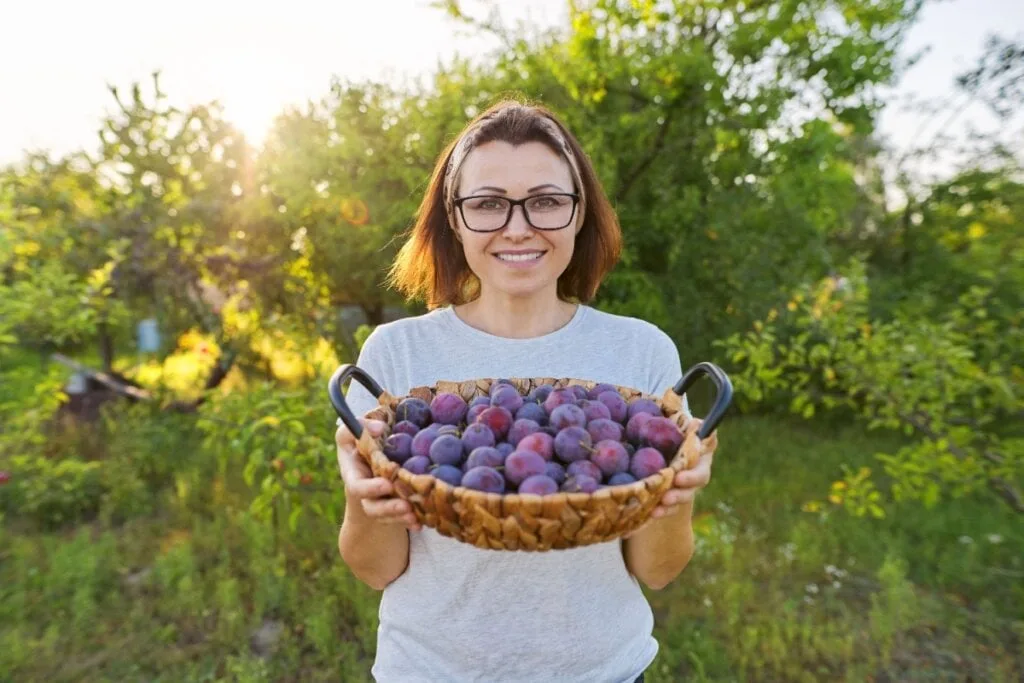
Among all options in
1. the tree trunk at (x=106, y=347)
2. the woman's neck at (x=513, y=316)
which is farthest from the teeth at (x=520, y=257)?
the tree trunk at (x=106, y=347)

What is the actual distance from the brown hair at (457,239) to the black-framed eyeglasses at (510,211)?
0.34 feet

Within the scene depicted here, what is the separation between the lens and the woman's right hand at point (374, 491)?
1.05 m

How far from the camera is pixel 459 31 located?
4074 millimetres

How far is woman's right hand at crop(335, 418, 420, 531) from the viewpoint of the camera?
3.45 ft

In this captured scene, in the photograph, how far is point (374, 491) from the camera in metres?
1.05

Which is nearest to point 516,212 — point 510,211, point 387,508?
point 510,211

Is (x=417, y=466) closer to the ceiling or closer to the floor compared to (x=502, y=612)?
closer to the ceiling

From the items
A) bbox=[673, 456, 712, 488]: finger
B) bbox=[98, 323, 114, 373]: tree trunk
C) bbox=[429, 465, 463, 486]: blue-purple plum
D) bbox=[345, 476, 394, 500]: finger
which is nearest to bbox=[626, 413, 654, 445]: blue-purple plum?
bbox=[673, 456, 712, 488]: finger

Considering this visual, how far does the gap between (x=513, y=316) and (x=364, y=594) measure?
7.89 feet

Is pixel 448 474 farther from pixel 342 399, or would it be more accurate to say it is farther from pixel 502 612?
pixel 502 612

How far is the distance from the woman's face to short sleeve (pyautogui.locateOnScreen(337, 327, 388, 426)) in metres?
0.31

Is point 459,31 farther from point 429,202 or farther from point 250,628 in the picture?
point 250,628

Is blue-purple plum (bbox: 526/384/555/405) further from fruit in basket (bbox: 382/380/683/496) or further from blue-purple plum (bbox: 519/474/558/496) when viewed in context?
blue-purple plum (bbox: 519/474/558/496)

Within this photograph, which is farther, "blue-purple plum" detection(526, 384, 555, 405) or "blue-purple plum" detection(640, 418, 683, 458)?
"blue-purple plum" detection(526, 384, 555, 405)
